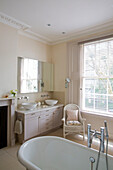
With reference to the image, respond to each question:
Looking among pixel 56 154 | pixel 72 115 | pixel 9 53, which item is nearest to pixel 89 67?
pixel 72 115

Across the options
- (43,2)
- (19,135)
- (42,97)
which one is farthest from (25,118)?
(43,2)

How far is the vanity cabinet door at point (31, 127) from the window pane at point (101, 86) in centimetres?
190

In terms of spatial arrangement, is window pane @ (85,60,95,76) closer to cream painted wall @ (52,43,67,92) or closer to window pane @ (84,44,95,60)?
window pane @ (84,44,95,60)

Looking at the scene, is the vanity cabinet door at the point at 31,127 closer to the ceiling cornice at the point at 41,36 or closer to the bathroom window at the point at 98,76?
the bathroom window at the point at 98,76

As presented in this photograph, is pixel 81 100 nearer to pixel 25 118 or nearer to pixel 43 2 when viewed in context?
pixel 25 118

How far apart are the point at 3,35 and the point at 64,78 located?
223 cm

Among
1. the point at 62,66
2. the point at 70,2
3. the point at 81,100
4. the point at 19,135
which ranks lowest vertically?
the point at 19,135

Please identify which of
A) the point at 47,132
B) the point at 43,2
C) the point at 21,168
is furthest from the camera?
the point at 47,132

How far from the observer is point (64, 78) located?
4.20m

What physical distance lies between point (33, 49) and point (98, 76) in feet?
7.15

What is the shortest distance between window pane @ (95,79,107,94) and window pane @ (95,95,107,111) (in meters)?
0.15

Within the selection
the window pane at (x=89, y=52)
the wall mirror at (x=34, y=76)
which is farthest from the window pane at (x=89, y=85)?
the wall mirror at (x=34, y=76)

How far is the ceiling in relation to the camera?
93.5 inches

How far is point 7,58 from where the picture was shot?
303cm
